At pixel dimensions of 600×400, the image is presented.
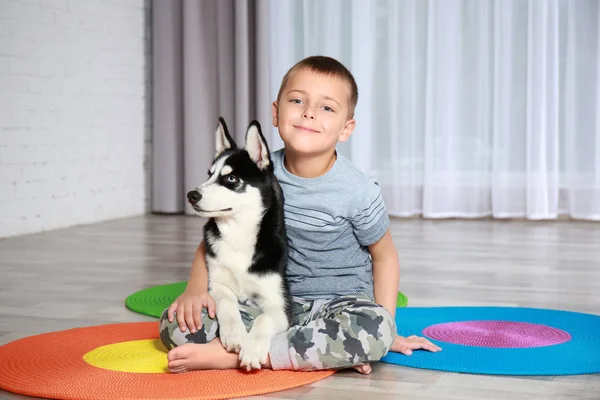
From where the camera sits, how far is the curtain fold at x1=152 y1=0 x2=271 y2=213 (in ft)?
15.2

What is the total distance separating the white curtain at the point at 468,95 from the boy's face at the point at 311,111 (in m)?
2.88

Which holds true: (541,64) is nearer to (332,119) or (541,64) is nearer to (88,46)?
(88,46)

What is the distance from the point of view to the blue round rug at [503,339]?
1652 millimetres

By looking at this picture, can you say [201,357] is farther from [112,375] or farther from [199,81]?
[199,81]

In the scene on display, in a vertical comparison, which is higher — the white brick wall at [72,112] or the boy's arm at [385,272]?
the white brick wall at [72,112]

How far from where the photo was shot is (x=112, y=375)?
1561 mm

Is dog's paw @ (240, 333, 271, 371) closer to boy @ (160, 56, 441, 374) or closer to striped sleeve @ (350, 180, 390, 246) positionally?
boy @ (160, 56, 441, 374)

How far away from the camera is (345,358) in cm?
157

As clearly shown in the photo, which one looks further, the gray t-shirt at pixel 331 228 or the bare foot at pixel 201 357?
the gray t-shirt at pixel 331 228

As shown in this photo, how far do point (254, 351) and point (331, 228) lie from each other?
33cm

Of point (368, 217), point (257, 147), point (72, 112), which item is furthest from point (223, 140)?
point (72, 112)

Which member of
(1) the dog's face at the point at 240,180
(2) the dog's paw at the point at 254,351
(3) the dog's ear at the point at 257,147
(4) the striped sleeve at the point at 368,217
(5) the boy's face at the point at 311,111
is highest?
(5) the boy's face at the point at 311,111

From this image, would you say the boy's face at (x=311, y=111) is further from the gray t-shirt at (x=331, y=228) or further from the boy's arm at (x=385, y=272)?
the boy's arm at (x=385, y=272)

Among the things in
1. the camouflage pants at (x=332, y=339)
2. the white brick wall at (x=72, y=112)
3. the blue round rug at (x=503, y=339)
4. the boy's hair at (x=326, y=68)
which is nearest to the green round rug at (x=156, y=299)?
the blue round rug at (x=503, y=339)
